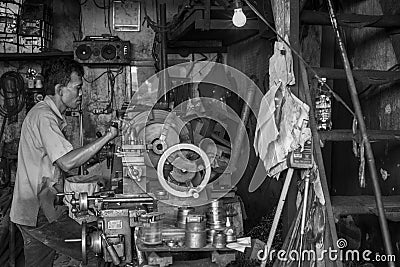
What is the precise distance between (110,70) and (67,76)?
111 inches

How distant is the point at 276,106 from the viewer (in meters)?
2.02

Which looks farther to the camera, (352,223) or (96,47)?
(96,47)

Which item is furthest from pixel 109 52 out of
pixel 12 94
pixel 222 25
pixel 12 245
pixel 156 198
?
pixel 156 198

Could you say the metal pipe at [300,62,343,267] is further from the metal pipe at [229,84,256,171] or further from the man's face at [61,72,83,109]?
the metal pipe at [229,84,256,171]

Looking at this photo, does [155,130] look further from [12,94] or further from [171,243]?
[12,94]

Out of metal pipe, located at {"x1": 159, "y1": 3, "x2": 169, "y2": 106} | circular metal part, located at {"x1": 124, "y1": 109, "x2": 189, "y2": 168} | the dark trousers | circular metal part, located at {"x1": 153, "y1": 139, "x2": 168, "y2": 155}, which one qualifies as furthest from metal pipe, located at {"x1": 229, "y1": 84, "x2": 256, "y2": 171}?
the dark trousers

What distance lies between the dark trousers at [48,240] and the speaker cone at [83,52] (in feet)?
9.09

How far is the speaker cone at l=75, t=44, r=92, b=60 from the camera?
17.0 ft

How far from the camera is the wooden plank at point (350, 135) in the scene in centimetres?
185

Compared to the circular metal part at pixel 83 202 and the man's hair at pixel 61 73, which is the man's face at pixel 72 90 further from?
the circular metal part at pixel 83 202

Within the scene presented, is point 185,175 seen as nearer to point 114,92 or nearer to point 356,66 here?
point 356,66

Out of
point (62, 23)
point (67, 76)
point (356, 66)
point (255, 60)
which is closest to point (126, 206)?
point (67, 76)

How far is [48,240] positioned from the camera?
2.62 m

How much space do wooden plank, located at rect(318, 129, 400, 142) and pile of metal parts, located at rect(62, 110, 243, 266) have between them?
0.56 m
